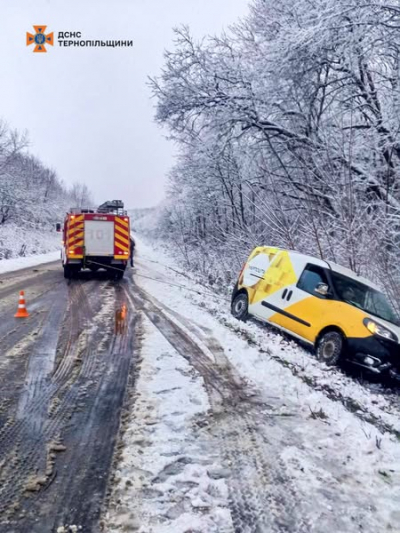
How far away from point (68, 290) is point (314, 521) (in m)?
11.4

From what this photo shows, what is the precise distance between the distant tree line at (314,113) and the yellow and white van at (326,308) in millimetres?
1413

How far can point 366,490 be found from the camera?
3.08m

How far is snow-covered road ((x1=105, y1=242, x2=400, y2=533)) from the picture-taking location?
2.72 meters

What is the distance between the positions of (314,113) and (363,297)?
7.42 meters

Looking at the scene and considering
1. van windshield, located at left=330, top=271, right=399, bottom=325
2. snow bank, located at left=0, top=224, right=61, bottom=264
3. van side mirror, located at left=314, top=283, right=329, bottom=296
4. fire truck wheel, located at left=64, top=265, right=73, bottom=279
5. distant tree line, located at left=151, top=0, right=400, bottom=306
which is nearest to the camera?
van windshield, located at left=330, top=271, right=399, bottom=325

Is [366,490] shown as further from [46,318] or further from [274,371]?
[46,318]

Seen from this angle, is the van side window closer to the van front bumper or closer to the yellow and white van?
the yellow and white van

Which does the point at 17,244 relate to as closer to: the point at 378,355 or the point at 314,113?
the point at 314,113

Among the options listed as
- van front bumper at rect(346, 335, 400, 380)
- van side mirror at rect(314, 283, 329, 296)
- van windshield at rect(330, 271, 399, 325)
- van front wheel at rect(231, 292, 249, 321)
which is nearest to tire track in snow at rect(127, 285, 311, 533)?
van front bumper at rect(346, 335, 400, 380)

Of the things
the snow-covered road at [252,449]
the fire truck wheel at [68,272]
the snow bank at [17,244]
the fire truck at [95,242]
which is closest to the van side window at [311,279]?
the snow-covered road at [252,449]

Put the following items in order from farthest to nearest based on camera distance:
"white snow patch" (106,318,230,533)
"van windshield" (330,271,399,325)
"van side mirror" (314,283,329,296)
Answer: "van side mirror" (314,283,329,296)
"van windshield" (330,271,399,325)
"white snow patch" (106,318,230,533)

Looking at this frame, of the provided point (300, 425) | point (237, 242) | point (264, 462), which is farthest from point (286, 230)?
point (264, 462)

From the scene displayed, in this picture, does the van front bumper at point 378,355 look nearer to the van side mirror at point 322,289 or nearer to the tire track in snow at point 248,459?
the van side mirror at point 322,289

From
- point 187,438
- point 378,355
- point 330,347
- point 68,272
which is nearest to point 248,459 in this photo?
point 187,438
